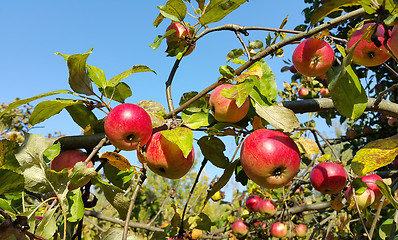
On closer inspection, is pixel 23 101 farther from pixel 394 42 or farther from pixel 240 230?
pixel 240 230

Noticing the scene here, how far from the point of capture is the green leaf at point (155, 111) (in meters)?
0.98

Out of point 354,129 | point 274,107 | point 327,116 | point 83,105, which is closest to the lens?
point 274,107

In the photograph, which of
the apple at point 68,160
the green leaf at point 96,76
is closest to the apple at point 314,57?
the green leaf at point 96,76

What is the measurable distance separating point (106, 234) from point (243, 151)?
1.58ft

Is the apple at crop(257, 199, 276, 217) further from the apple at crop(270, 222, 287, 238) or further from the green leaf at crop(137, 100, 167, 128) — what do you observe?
the green leaf at crop(137, 100, 167, 128)

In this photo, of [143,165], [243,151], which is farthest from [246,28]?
[143,165]

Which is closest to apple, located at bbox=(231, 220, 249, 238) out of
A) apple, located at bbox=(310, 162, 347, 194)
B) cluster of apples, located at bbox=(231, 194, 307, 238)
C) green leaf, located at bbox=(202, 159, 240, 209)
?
cluster of apples, located at bbox=(231, 194, 307, 238)

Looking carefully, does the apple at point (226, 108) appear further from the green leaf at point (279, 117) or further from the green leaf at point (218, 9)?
the green leaf at point (218, 9)

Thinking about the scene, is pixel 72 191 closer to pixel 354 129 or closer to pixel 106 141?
pixel 106 141

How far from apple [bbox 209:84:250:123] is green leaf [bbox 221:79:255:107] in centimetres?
9

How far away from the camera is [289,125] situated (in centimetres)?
87

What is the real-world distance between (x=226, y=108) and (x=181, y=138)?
0.51 ft

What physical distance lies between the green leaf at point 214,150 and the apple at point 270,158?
0.10 metres

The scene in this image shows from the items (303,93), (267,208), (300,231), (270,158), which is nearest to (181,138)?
(270,158)
